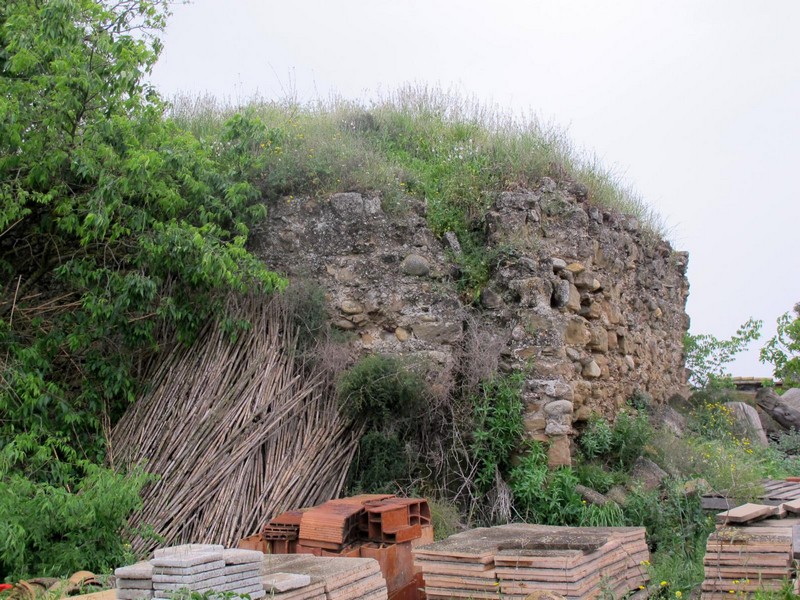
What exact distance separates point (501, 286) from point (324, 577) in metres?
4.33

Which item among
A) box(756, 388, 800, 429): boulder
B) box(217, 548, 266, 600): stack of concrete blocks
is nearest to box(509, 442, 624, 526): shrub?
box(217, 548, 266, 600): stack of concrete blocks

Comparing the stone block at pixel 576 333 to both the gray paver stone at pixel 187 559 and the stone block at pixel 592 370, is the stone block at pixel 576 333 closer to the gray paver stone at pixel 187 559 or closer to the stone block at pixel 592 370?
the stone block at pixel 592 370

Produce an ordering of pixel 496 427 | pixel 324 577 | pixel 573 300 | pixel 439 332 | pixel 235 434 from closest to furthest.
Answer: pixel 324 577 → pixel 235 434 → pixel 496 427 → pixel 439 332 → pixel 573 300

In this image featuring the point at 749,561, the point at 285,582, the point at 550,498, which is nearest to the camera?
the point at 285,582

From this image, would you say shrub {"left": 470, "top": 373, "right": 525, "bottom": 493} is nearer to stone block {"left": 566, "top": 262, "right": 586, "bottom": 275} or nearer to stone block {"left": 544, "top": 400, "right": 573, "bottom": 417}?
stone block {"left": 544, "top": 400, "right": 573, "bottom": 417}

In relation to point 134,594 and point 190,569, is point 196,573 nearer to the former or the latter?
point 190,569

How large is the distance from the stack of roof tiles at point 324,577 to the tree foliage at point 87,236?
2.59 metres

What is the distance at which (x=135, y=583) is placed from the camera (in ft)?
14.1

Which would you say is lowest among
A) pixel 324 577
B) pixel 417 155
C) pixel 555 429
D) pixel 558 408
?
pixel 324 577

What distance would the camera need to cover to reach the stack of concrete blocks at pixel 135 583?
167 inches

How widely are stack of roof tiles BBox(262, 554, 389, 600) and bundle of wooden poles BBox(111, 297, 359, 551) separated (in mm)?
1602

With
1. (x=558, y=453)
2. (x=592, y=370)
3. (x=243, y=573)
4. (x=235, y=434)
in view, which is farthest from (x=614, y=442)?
(x=243, y=573)

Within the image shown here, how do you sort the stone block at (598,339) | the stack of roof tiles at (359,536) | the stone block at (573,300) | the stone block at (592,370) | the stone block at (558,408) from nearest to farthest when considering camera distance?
1. the stack of roof tiles at (359,536)
2. the stone block at (558,408)
3. the stone block at (573,300)
4. the stone block at (592,370)
5. the stone block at (598,339)

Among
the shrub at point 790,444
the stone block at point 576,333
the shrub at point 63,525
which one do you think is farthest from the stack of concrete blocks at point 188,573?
the shrub at point 790,444
